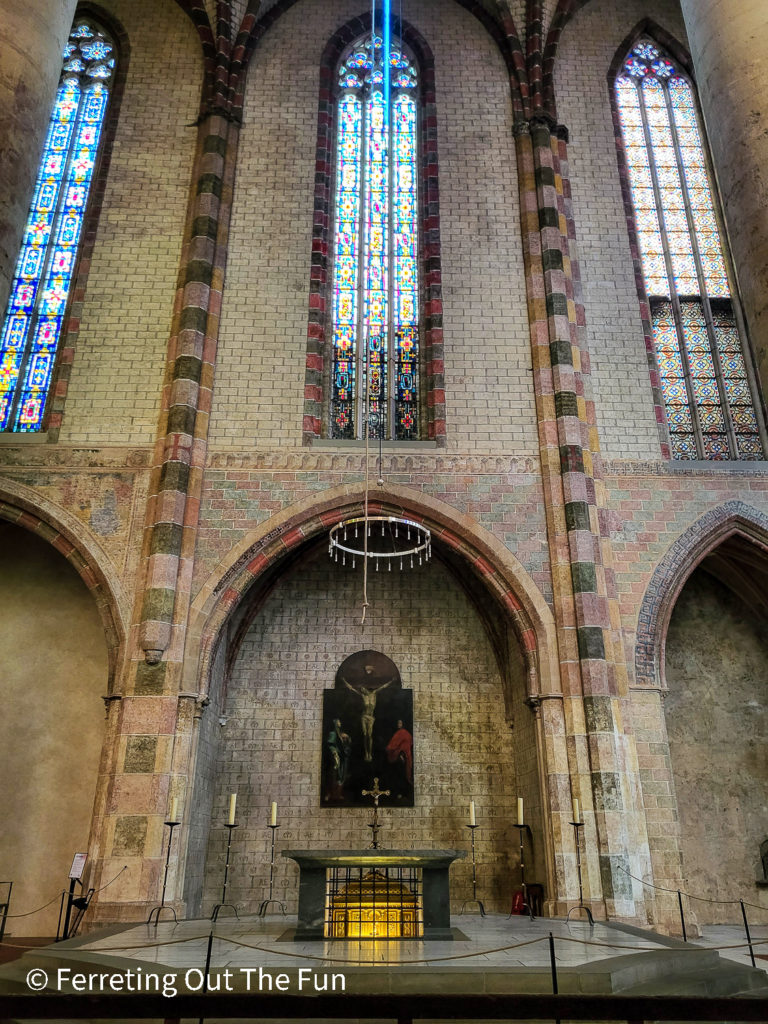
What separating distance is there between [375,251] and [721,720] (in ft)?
33.2

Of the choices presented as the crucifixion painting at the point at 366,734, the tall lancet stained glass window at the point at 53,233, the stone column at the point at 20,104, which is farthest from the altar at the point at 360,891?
the tall lancet stained glass window at the point at 53,233

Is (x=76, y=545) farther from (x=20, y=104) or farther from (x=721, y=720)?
(x=721, y=720)

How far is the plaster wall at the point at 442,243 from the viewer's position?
41.7 ft

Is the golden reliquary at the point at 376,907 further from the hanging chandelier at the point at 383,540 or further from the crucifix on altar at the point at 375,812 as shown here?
the hanging chandelier at the point at 383,540

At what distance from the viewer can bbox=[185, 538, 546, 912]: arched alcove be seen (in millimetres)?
12578

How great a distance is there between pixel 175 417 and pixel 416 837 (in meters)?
7.67

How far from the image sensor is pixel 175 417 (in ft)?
39.7

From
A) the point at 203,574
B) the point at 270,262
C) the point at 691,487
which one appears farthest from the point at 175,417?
the point at 691,487

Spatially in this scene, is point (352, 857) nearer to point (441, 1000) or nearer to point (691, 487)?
point (441, 1000)

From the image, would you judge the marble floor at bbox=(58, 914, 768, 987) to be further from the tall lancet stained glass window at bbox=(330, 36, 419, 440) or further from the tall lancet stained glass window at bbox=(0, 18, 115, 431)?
the tall lancet stained glass window at bbox=(0, 18, 115, 431)

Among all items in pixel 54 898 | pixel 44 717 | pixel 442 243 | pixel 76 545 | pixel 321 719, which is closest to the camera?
pixel 76 545

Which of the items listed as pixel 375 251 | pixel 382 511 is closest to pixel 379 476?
pixel 382 511

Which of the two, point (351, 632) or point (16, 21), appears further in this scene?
point (351, 632)

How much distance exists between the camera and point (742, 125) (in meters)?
5.75
